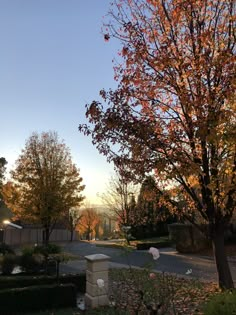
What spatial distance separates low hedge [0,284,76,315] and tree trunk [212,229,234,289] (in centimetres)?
379

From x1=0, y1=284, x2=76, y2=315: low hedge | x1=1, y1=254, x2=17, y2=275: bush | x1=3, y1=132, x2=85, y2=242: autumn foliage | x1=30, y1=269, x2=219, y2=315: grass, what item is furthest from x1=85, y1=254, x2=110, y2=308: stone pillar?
x1=3, y1=132, x2=85, y2=242: autumn foliage

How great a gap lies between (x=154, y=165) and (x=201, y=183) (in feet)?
5.42

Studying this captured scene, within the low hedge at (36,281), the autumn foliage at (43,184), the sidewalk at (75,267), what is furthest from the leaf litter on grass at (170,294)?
the autumn foliage at (43,184)

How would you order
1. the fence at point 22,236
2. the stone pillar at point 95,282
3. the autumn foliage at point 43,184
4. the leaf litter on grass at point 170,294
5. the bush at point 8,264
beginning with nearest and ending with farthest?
the leaf litter on grass at point 170,294 → the stone pillar at point 95,282 → the bush at point 8,264 → the autumn foliage at point 43,184 → the fence at point 22,236

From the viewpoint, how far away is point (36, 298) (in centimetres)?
769

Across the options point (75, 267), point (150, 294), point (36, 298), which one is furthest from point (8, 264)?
point (150, 294)

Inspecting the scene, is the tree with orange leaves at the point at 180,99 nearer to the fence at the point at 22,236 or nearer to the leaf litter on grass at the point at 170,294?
the leaf litter on grass at the point at 170,294

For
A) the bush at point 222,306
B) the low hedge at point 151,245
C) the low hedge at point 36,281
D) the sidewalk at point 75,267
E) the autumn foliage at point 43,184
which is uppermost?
the autumn foliage at point 43,184

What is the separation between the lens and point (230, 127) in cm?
605

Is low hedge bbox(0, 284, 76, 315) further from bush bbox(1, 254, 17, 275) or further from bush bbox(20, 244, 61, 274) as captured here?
bush bbox(1, 254, 17, 275)

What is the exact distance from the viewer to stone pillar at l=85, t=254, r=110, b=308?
7.65 m

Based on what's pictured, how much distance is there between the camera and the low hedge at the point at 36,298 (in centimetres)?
732

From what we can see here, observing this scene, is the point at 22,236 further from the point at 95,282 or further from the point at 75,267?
the point at 95,282

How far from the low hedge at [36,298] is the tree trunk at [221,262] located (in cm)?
379
